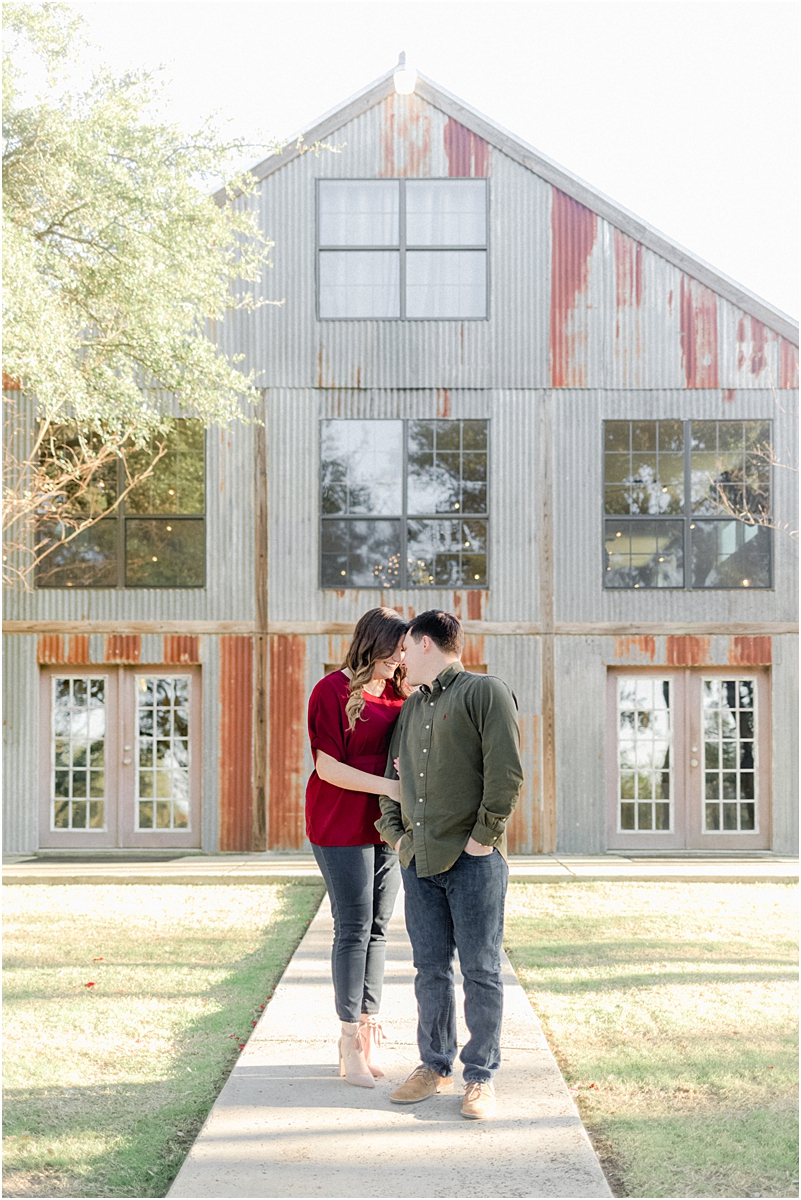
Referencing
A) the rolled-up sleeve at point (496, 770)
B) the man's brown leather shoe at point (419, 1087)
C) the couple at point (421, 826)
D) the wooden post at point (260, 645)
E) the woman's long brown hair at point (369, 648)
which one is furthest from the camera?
the wooden post at point (260, 645)

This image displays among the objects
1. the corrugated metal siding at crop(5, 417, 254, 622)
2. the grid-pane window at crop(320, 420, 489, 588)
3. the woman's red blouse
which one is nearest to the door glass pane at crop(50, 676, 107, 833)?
the corrugated metal siding at crop(5, 417, 254, 622)

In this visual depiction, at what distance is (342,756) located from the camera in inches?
169

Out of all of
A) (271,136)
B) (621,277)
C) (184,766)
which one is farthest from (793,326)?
(184,766)

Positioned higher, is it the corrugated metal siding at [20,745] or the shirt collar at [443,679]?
the shirt collar at [443,679]

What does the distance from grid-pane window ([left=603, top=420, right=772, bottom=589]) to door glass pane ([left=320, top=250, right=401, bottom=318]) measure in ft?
9.79

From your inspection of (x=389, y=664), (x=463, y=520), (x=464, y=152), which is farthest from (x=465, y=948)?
(x=464, y=152)

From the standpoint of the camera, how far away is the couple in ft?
12.9

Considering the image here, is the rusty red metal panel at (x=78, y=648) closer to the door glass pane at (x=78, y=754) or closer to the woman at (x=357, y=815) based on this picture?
the door glass pane at (x=78, y=754)

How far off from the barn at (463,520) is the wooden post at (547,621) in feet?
0.11

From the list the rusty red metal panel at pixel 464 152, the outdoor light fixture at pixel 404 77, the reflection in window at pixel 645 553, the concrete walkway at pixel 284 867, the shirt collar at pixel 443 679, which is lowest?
the concrete walkway at pixel 284 867

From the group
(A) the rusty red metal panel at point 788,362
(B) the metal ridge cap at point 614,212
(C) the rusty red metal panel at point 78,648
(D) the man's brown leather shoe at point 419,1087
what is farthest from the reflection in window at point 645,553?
(D) the man's brown leather shoe at point 419,1087

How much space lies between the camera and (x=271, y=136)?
10.3m

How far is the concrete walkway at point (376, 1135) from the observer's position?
133 inches

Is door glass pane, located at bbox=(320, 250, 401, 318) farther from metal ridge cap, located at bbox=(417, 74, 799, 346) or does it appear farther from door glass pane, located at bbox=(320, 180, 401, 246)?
metal ridge cap, located at bbox=(417, 74, 799, 346)
